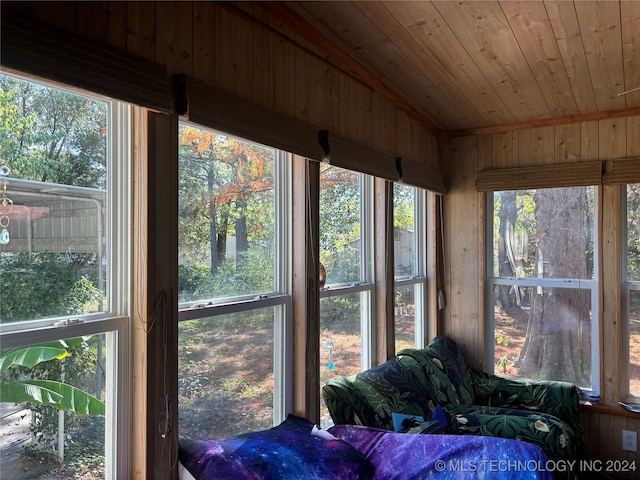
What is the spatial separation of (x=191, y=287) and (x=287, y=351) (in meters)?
0.60

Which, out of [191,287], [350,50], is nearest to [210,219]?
[191,287]

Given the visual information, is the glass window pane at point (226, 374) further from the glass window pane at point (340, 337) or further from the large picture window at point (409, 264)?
the large picture window at point (409, 264)

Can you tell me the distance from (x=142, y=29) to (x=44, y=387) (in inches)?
40.1

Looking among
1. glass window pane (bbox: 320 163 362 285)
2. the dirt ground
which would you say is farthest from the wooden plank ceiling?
the dirt ground

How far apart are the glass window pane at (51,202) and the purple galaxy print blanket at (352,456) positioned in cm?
61

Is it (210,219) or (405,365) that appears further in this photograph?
(405,365)

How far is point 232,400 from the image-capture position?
1.74 meters

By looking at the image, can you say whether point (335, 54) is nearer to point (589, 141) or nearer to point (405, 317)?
point (405, 317)

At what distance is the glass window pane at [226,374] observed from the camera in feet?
5.10

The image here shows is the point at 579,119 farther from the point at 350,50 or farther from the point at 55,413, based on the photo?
the point at 55,413

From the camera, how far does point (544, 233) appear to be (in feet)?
11.0

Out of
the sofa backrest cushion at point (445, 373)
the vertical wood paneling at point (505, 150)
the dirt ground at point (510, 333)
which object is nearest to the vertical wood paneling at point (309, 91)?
the sofa backrest cushion at point (445, 373)

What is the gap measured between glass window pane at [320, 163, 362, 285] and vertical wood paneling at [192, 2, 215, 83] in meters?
0.88

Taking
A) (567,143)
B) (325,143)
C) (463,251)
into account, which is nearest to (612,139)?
(567,143)
